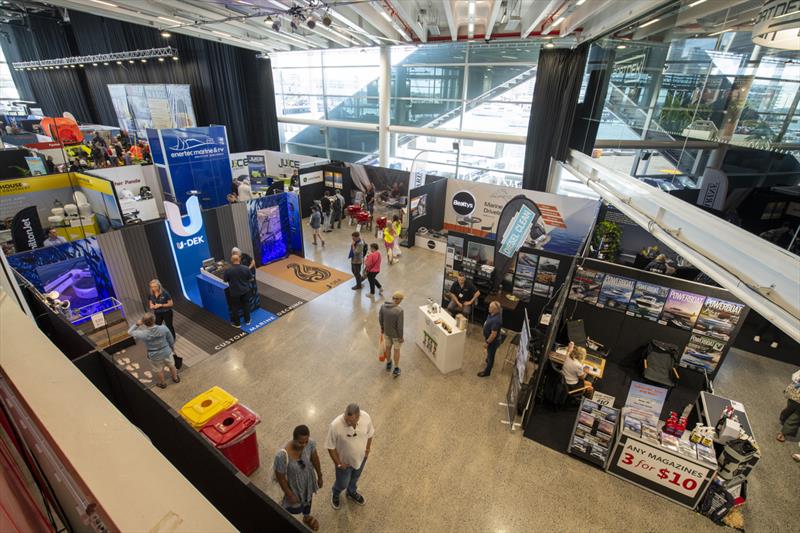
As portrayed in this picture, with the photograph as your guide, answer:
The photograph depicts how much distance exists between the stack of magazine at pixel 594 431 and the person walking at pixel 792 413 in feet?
8.11

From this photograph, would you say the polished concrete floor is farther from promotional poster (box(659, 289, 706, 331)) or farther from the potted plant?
the potted plant

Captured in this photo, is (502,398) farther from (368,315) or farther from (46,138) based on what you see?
(46,138)

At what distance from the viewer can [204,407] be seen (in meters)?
3.44

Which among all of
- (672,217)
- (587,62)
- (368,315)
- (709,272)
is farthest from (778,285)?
(587,62)

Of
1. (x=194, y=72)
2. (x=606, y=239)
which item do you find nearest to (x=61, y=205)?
(x=194, y=72)

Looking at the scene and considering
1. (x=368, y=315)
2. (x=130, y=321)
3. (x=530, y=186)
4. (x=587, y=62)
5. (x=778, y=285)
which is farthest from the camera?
(x=530, y=186)

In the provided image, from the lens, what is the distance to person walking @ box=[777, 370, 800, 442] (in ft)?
14.2

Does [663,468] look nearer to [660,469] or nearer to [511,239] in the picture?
[660,469]

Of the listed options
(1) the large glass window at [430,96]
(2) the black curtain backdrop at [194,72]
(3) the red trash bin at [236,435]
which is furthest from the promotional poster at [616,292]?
(2) the black curtain backdrop at [194,72]

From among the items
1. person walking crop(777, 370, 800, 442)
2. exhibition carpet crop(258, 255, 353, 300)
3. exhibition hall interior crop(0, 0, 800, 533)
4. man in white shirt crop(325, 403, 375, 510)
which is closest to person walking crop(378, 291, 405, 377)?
exhibition hall interior crop(0, 0, 800, 533)

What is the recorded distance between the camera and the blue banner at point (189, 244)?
6535 millimetres

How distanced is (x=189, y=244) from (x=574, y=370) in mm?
6817

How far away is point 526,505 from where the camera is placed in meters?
3.56

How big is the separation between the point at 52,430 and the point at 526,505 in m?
3.96
